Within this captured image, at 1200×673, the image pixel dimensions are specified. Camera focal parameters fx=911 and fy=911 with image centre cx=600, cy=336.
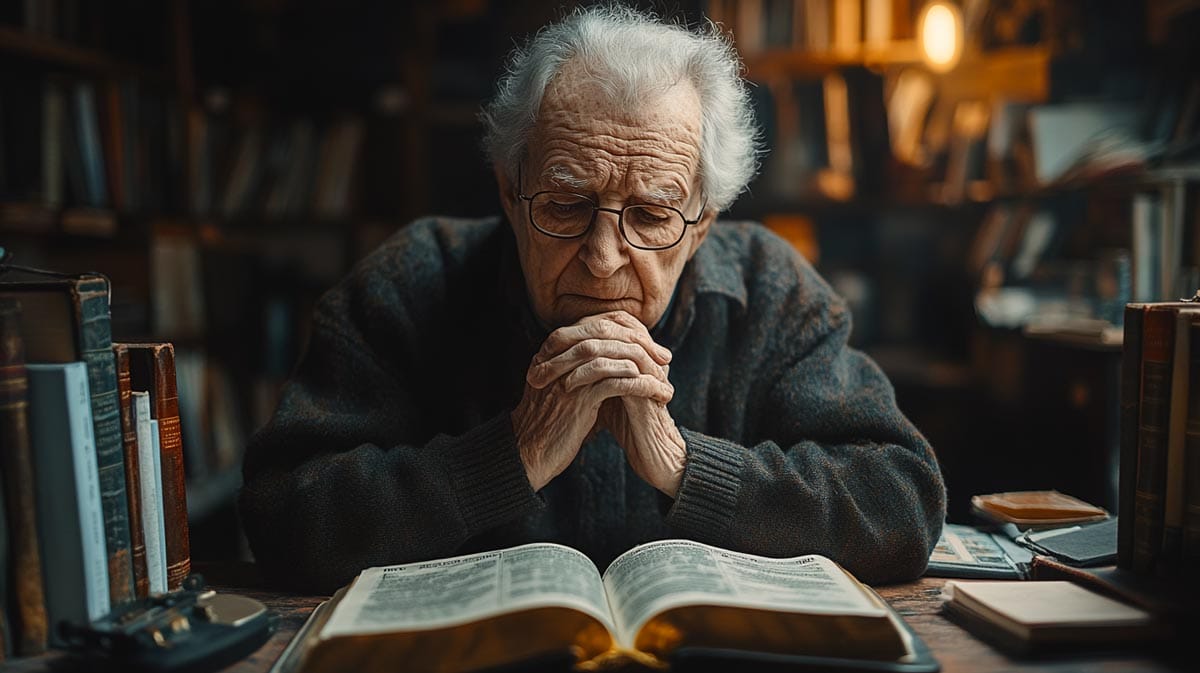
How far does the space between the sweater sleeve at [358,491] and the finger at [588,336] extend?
0.35 feet

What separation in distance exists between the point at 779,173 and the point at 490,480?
7.53ft

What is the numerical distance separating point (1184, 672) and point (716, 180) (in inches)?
32.7

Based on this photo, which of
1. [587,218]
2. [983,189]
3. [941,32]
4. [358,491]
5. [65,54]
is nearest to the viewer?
[358,491]

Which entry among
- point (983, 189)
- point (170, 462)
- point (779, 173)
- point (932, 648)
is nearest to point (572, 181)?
point (170, 462)

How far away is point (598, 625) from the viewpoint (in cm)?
84

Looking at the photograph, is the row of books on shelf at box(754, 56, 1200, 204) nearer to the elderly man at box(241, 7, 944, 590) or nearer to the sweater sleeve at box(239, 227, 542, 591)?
the elderly man at box(241, 7, 944, 590)

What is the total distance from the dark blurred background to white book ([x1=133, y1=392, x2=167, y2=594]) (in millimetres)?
1622

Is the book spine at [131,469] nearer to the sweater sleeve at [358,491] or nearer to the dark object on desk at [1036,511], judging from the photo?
the sweater sleeve at [358,491]

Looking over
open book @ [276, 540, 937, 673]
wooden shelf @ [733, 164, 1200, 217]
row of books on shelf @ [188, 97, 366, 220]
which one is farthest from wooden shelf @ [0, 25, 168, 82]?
open book @ [276, 540, 937, 673]

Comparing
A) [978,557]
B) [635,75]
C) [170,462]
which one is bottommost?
[978,557]

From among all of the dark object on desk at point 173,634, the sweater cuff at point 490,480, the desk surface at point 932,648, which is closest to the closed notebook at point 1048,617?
the desk surface at point 932,648

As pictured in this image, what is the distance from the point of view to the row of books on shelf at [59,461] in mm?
867

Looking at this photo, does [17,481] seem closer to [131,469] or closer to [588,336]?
[131,469]

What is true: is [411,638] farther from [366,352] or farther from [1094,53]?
[1094,53]
